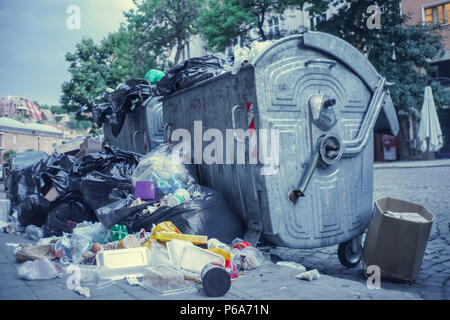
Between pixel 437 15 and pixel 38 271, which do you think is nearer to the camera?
pixel 38 271

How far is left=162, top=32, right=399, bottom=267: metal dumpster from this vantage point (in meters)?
2.93

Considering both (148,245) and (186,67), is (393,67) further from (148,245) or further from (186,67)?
(148,245)

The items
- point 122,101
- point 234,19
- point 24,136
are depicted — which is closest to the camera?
point 122,101

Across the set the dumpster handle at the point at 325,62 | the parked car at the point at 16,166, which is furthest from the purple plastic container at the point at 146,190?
the parked car at the point at 16,166

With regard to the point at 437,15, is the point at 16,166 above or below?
below

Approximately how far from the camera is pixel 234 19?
644 inches

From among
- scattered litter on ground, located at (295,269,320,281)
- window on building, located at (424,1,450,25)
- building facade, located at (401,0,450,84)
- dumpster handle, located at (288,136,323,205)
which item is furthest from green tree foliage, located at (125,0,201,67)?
scattered litter on ground, located at (295,269,320,281)

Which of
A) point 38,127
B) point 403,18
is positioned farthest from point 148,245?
point 38,127

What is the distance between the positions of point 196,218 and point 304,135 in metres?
1.06

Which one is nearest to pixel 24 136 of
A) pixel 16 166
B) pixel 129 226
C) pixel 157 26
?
pixel 157 26

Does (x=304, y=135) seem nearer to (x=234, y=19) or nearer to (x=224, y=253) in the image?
(x=224, y=253)

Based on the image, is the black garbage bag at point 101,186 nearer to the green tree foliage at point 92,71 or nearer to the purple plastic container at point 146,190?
the purple plastic container at point 146,190

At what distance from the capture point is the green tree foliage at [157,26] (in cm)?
2041

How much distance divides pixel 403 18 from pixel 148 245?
14944mm
